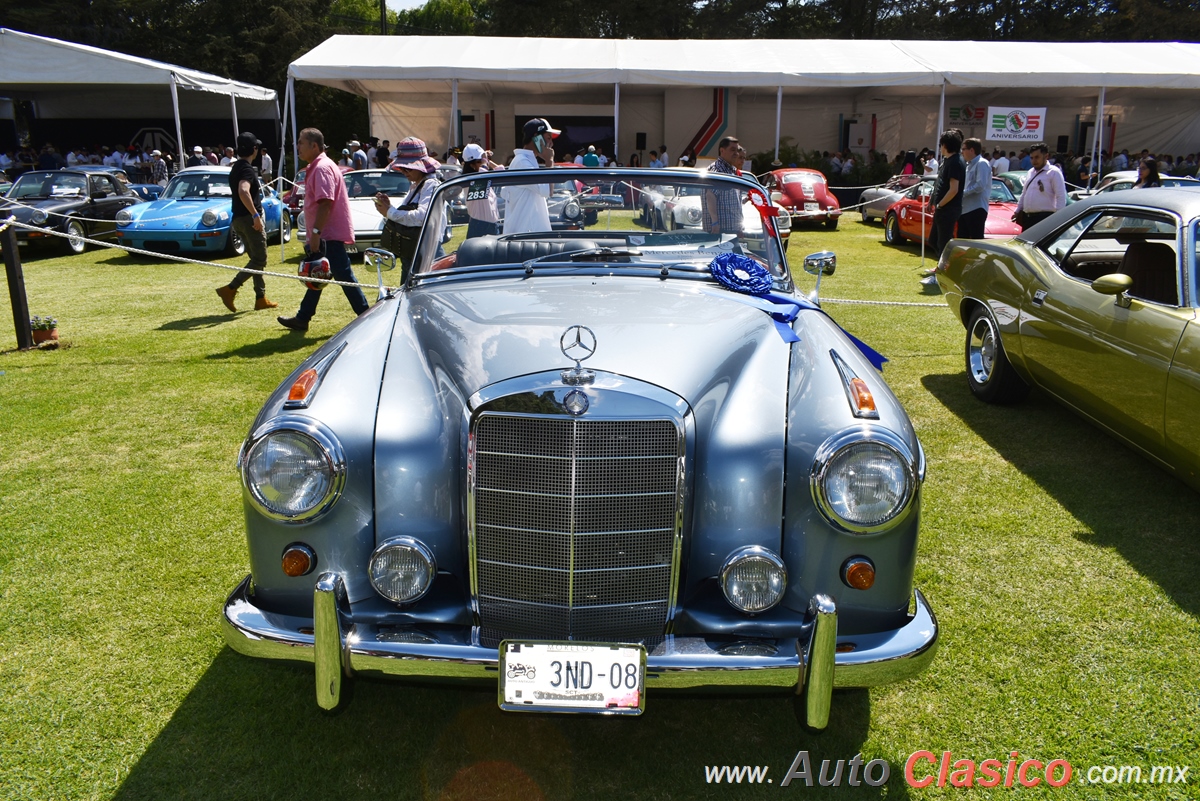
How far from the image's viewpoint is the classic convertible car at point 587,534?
237cm

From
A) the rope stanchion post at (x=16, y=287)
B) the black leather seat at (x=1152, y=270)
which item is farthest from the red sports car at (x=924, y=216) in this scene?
the rope stanchion post at (x=16, y=287)

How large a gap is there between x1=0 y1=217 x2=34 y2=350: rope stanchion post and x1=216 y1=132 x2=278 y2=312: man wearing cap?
1901 mm

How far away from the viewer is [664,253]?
4.02 m

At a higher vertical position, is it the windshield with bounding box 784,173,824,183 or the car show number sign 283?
the windshield with bounding box 784,173,824,183

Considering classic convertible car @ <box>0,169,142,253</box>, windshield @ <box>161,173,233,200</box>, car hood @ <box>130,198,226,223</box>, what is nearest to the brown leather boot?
car hood @ <box>130,198,226,223</box>

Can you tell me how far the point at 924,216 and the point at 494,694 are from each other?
1386 centimetres

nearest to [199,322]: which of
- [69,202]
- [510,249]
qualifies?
[510,249]

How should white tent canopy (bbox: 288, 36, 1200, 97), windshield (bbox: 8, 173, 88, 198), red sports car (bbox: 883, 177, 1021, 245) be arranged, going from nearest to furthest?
red sports car (bbox: 883, 177, 1021, 245), windshield (bbox: 8, 173, 88, 198), white tent canopy (bbox: 288, 36, 1200, 97)

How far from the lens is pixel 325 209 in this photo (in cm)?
792

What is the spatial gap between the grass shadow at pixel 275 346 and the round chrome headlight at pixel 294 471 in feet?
18.2

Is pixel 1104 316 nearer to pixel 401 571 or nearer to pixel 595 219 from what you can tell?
pixel 595 219

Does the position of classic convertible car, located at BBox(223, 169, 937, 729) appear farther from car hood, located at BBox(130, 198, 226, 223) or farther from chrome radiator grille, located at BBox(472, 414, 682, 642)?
car hood, located at BBox(130, 198, 226, 223)

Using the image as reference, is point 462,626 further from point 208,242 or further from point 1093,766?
point 208,242

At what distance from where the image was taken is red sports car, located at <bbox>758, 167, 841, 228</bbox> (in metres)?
19.3
